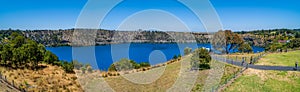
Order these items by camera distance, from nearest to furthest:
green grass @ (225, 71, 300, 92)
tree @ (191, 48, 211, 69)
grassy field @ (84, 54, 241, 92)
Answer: green grass @ (225, 71, 300, 92) → grassy field @ (84, 54, 241, 92) → tree @ (191, 48, 211, 69)

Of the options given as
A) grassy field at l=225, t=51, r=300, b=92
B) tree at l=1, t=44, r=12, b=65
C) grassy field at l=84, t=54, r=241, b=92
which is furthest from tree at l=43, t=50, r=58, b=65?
grassy field at l=225, t=51, r=300, b=92

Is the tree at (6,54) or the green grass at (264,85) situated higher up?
the tree at (6,54)

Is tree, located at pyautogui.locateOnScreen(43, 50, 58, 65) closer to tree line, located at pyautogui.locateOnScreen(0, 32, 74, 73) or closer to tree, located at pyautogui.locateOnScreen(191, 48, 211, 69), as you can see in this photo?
tree line, located at pyautogui.locateOnScreen(0, 32, 74, 73)

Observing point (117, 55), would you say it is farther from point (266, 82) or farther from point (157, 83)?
point (266, 82)

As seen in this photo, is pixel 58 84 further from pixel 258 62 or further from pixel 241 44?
pixel 241 44

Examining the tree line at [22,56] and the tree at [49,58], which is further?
the tree at [49,58]

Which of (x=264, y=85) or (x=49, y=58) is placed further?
(x=49, y=58)

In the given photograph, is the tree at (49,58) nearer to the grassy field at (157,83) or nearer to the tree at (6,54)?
the tree at (6,54)

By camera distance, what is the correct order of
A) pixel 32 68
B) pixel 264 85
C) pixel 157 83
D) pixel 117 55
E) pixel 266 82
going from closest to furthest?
pixel 264 85 < pixel 266 82 < pixel 157 83 < pixel 32 68 < pixel 117 55

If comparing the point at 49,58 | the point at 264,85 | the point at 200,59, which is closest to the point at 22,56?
the point at 49,58

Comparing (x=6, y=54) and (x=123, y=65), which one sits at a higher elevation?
(x=6, y=54)

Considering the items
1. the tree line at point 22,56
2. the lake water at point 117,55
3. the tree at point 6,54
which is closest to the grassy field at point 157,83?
the lake water at point 117,55

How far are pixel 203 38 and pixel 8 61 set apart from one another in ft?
155

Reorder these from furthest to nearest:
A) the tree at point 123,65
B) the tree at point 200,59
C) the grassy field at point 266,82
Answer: the tree at point 123,65 → the tree at point 200,59 → the grassy field at point 266,82
